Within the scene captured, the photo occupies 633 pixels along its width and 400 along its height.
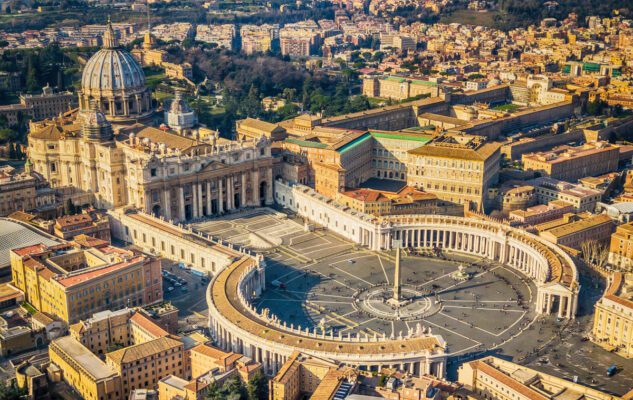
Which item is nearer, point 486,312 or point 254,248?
point 486,312

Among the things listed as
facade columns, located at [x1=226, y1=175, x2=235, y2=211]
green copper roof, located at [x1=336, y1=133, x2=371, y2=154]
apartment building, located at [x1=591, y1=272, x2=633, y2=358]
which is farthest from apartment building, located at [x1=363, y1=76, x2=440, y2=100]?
apartment building, located at [x1=591, y1=272, x2=633, y2=358]

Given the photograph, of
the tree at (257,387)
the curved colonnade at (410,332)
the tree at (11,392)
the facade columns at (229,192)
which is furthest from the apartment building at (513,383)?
the facade columns at (229,192)

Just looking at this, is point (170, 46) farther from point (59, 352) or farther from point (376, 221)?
point (59, 352)

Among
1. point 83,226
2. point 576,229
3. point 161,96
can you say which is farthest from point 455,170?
point 161,96

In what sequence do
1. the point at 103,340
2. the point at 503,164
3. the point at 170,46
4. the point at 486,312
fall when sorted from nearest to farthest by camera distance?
1. the point at 103,340
2. the point at 486,312
3. the point at 503,164
4. the point at 170,46

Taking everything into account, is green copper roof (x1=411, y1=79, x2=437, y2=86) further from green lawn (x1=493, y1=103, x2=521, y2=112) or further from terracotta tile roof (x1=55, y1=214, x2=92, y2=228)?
terracotta tile roof (x1=55, y1=214, x2=92, y2=228)

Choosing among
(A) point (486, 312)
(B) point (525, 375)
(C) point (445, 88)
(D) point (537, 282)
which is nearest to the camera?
(B) point (525, 375)

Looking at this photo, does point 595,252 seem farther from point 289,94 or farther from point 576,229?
point 289,94

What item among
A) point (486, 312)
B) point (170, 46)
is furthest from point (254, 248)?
point (170, 46)
